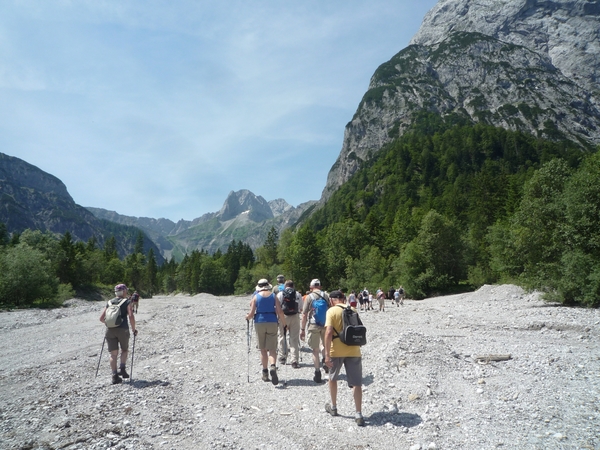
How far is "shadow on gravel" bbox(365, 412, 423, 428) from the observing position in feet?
23.4

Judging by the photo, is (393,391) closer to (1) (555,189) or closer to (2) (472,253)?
(1) (555,189)

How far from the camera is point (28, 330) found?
26.3 m

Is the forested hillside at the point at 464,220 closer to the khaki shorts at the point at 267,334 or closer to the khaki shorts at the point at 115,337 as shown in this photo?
the khaki shorts at the point at 267,334

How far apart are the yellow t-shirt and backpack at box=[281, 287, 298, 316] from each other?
4.16m

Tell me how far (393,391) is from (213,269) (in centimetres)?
11255

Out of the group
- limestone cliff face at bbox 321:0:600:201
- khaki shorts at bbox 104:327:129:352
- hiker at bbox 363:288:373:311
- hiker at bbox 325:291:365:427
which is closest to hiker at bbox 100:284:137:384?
khaki shorts at bbox 104:327:129:352

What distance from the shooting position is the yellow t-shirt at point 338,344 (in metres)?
7.30

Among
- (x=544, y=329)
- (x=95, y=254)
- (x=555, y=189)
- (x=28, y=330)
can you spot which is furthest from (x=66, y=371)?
(x=95, y=254)

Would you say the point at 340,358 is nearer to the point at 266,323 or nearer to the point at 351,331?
the point at 351,331

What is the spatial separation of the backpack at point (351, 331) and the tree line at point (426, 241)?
69.8 ft

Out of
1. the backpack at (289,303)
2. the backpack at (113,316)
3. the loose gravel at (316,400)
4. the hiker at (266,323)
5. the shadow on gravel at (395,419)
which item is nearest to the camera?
the loose gravel at (316,400)

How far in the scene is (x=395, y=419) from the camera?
737cm

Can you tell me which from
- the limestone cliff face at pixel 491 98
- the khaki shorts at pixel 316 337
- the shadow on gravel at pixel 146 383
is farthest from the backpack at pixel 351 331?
the limestone cliff face at pixel 491 98

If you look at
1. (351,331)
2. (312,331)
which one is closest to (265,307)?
(312,331)
